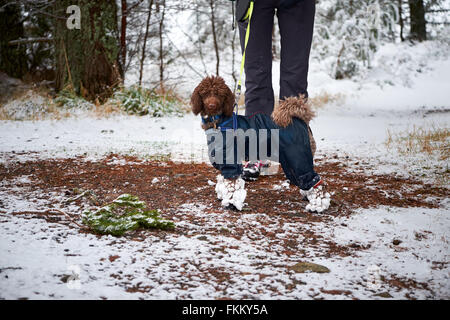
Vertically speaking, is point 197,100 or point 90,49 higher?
point 90,49

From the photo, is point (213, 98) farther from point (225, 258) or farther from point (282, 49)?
point (225, 258)

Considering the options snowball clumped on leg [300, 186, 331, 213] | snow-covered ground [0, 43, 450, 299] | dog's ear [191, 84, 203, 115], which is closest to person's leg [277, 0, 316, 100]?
dog's ear [191, 84, 203, 115]

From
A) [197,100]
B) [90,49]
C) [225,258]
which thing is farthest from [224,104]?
[90,49]

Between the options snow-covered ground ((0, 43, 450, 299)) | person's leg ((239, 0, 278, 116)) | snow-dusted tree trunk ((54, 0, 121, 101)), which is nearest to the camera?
snow-covered ground ((0, 43, 450, 299))

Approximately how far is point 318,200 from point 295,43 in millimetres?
1333

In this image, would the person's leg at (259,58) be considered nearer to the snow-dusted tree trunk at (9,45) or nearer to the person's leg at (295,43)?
the person's leg at (295,43)

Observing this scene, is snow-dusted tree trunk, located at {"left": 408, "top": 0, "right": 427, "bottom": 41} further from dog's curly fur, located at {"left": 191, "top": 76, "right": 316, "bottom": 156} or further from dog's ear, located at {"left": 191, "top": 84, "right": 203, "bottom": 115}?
dog's ear, located at {"left": 191, "top": 84, "right": 203, "bottom": 115}

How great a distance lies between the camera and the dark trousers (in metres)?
3.11

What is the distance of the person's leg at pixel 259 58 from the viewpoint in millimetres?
3225

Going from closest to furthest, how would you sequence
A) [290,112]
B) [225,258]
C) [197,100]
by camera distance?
1. [225,258]
2. [290,112]
3. [197,100]

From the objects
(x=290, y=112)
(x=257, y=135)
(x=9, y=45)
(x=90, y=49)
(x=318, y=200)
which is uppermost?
(x=9, y=45)

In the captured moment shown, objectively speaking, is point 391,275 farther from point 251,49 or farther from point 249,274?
point 251,49

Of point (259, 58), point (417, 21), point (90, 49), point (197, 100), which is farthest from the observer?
point (417, 21)

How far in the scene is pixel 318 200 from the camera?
2.58 metres
